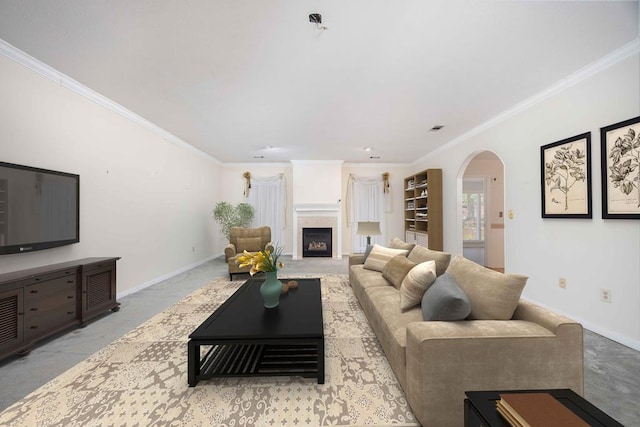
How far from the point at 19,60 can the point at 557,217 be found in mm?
Answer: 5695

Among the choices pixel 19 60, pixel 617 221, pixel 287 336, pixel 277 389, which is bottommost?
pixel 277 389

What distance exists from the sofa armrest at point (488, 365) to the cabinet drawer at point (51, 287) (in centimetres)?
309

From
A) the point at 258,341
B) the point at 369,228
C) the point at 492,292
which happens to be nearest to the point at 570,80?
the point at 492,292

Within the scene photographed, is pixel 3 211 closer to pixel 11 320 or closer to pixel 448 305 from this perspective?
pixel 11 320

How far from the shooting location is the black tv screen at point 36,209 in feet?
7.09

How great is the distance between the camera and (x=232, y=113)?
3533mm

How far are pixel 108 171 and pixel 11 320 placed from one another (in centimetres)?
195

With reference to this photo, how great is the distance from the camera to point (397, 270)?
269 cm

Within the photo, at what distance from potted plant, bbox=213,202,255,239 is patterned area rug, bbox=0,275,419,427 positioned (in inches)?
160

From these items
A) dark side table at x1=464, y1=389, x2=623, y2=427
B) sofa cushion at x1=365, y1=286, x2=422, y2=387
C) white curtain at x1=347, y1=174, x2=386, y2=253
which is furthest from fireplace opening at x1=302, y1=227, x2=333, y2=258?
dark side table at x1=464, y1=389, x2=623, y2=427

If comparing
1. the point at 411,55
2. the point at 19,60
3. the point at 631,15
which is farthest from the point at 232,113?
the point at 631,15

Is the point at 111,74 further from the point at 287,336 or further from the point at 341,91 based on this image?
the point at 287,336

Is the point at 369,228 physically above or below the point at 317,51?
below

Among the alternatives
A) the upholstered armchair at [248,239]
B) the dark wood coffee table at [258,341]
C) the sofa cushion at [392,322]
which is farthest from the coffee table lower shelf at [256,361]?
the upholstered armchair at [248,239]
